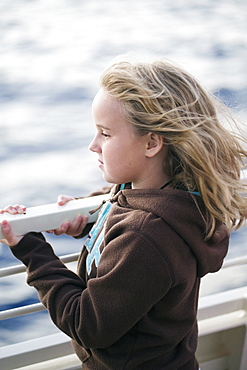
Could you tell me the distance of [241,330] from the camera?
1545 millimetres

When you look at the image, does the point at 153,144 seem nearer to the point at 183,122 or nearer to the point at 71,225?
the point at 183,122

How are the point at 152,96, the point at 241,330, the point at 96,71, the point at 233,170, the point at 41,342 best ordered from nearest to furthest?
the point at 152,96
the point at 233,170
the point at 41,342
the point at 241,330
the point at 96,71

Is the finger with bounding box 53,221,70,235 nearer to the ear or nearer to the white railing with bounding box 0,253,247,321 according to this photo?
the white railing with bounding box 0,253,247,321

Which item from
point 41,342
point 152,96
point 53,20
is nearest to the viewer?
point 152,96

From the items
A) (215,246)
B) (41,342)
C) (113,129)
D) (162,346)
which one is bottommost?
(41,342)

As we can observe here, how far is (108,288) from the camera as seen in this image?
3.18ft

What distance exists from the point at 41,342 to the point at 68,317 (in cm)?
39

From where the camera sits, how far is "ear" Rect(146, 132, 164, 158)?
995mm

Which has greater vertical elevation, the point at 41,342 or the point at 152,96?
the point at 152,96

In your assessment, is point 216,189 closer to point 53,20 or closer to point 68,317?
point 68,317

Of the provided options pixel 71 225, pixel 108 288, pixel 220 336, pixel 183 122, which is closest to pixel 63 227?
pixel 71 225

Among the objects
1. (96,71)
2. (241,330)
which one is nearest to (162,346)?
(241,330)

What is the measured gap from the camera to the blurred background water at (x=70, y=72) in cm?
312

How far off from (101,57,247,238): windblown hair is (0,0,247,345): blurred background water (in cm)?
146
